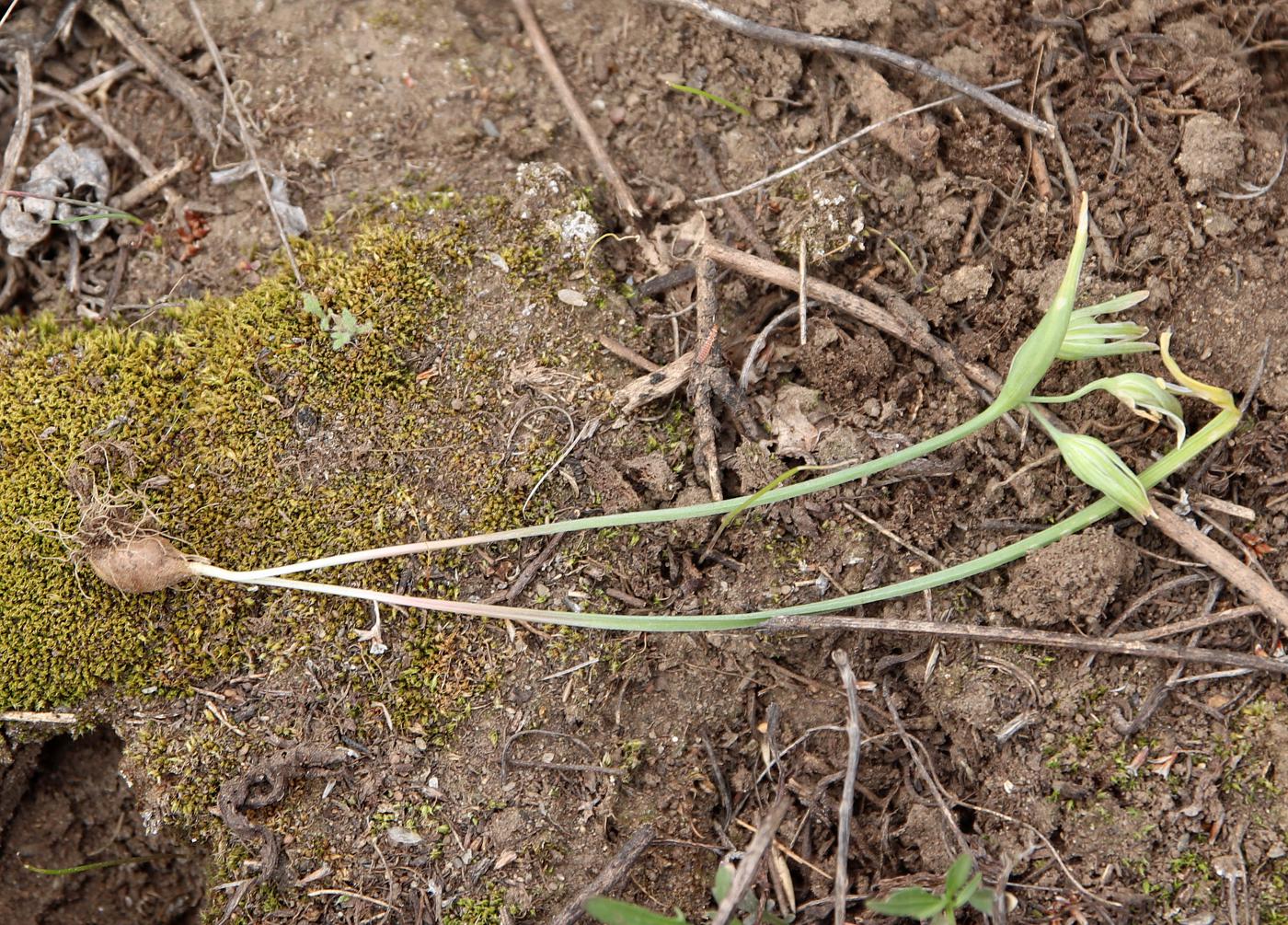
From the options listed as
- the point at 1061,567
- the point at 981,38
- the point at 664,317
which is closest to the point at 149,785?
the point at 664,317

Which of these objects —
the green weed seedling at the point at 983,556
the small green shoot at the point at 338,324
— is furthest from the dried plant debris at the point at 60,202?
the green weed seedling at the point at 983,556

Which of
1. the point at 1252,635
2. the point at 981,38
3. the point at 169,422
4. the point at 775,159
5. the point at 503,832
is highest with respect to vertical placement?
the point at 981,38

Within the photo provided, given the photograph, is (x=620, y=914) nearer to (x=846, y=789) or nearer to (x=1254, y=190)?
(x=846, y=789)

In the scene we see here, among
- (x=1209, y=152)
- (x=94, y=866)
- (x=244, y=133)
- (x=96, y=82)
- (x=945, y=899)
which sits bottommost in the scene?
(x=94, y=866)

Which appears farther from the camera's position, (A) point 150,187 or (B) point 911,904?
(A) point 150,187

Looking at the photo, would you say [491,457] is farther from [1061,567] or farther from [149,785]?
[1061,567]

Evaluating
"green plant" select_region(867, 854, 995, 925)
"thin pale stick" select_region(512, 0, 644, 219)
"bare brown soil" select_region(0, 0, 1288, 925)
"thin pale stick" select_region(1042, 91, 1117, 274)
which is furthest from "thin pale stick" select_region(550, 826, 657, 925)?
"thin pale stick" select_region(1042, 91, 1117, 274)

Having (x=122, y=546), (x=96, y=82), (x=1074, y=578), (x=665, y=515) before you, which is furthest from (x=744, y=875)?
(x=96, y=82)
